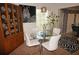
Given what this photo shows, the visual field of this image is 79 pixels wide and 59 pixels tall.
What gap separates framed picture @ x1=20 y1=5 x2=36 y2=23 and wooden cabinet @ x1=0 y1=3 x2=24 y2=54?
0.23 metres

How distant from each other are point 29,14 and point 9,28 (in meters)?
1.17

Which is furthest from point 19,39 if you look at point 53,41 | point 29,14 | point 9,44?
point 53,41

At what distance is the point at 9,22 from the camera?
8.82 feet

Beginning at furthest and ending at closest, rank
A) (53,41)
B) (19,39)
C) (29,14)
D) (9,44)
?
(29,14) < (19,39) < (9,44) < (53,41)

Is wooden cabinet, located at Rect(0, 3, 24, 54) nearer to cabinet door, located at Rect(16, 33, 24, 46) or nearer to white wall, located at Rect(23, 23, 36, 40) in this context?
cabinet door, located at Rect(16, 33, 24, 46)

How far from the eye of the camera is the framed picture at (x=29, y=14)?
348 centimetres

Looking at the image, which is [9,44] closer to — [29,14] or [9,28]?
[9,28]

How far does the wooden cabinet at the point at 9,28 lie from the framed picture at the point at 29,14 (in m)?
0.23

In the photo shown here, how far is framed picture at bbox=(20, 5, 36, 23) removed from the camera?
3.48m

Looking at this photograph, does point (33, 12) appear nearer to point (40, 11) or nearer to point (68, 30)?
point (40, 11)

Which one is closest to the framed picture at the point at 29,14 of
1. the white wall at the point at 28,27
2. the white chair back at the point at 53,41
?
the white wall at the point at 28,27

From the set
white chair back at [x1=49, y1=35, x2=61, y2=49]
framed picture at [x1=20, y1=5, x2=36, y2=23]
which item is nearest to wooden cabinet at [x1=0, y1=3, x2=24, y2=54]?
framed picture at [x1=20, y1=5, x2=36, y2=23]

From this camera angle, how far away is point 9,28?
2.70 meters
